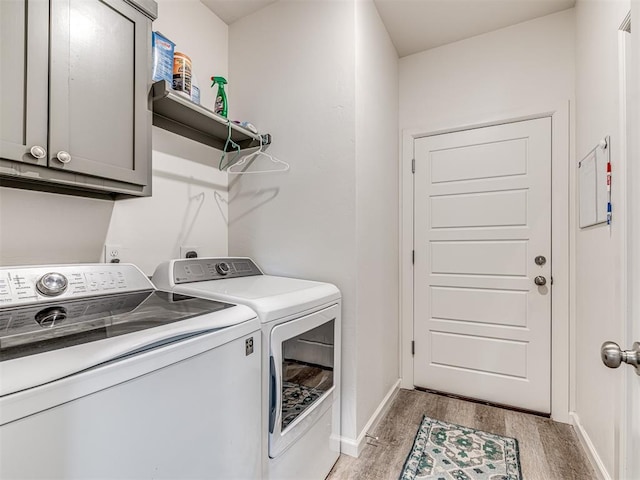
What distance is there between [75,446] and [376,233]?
173 cm

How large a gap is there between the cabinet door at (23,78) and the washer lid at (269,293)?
0.74 metres

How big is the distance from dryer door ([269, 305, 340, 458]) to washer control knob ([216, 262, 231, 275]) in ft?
2.03

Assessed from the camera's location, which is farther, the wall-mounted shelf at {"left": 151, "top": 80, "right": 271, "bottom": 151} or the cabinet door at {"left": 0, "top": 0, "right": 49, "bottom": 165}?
the wall-mounted shelf at {"left": 151, "top": 80, "right": 271, "bottom": 151}

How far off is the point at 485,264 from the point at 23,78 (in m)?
2.64

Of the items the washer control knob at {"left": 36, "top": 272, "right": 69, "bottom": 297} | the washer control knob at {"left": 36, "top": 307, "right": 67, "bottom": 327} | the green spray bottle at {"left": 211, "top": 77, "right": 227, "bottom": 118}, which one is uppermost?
the green spray bottle at {"left": 211, "top": 77, "right": 227, "bottom": 118}

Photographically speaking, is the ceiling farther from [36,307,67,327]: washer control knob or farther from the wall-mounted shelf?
[36,307,67,327]: washer control knob

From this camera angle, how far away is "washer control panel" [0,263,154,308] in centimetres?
106

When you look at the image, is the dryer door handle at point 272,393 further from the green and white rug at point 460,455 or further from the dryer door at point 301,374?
the green and white rug at point 460,455

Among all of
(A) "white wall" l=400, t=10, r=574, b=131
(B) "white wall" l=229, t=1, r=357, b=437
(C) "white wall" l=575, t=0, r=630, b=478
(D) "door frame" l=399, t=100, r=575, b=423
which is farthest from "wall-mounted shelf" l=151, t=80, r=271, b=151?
(D) "door frame" l=399, t=100, r=575, b=423

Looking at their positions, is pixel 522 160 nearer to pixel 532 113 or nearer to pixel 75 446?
pixel 532 113

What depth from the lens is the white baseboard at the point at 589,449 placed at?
1.49m

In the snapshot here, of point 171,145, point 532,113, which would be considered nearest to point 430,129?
point 532,113

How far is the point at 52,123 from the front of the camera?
1.03m

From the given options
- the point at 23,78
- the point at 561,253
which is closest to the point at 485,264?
the point at 561,253
